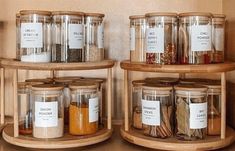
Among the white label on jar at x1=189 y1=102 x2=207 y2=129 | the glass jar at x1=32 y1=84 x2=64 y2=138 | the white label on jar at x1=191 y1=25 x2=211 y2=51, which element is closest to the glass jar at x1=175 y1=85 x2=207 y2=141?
the white label on jar at x1=189 y1=102 x2=207 y2=129

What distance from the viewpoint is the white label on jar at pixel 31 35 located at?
2.80ft

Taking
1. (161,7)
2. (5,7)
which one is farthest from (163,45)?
(5,7)

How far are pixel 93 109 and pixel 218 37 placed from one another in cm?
42

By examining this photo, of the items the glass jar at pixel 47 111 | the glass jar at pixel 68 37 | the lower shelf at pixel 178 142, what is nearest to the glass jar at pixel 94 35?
the glass jar at pixel 68 37

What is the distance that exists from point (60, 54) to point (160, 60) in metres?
0.27

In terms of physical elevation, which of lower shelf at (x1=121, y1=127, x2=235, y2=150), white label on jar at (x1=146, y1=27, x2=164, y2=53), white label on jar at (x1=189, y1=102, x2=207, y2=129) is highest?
white label on jar at (x1=146, y1=27, x2=164, y2=53)

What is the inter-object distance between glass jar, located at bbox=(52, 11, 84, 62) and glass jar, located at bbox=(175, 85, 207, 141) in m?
0.29

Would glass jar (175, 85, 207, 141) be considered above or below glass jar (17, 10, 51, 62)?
below

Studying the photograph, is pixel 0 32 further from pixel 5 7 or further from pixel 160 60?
pixel 160 60

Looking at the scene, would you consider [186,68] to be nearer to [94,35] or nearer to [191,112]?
[191,112]

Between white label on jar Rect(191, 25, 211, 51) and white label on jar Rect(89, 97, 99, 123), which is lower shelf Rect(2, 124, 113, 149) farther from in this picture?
white label on jar Rect(191, 25, 211, 51)

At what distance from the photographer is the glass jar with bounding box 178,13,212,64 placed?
831mm

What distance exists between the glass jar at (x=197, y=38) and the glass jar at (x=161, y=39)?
3 centimetres

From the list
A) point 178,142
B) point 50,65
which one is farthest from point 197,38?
point 50,65
